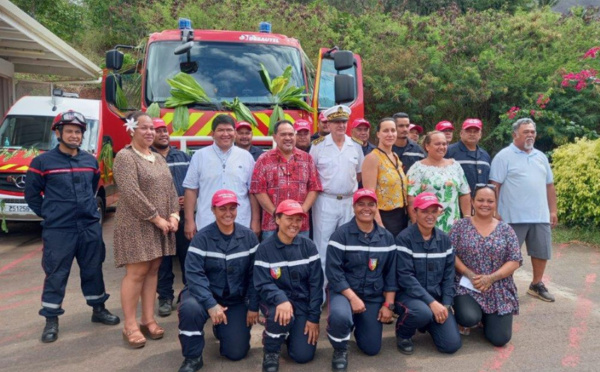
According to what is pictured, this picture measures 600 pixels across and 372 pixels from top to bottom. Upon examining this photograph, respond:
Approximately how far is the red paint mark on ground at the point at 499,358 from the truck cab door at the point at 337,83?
3.30 meters

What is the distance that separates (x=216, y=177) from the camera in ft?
15.3

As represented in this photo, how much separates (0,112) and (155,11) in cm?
614

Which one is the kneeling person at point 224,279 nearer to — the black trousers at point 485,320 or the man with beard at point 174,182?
the man with beard at point 174,182

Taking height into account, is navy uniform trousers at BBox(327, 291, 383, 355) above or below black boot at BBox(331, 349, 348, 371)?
above

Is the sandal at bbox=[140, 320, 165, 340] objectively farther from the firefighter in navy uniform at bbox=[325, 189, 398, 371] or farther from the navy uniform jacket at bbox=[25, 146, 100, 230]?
the firefighter in navy uniform at bbox=[325, 189, 398, 371]

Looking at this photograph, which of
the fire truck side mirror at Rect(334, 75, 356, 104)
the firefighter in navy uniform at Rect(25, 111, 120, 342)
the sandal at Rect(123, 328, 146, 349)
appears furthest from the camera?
the fire truck side mirror at Rect(334, 75, 356, 104)

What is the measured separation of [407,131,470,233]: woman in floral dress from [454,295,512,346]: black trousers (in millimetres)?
710

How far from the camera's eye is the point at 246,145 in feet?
17.5

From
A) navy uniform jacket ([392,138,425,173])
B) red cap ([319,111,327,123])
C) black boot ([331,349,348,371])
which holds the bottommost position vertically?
black boot ([331,349,348,371])

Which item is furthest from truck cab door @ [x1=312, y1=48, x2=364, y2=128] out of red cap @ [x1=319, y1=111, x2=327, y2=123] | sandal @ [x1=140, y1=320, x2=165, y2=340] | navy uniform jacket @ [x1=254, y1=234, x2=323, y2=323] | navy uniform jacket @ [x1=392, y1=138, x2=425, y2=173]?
sandal @ [x1=140, y1=320, x2=165, y2=340]

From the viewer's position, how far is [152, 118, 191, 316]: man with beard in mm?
5055

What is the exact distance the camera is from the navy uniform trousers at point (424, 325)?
4.11m

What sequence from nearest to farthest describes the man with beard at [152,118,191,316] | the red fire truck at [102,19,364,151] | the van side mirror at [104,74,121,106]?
the man with beard at [152,118,191,316] → the red fire truck at [102,19,364,151] → the van side mirror at [104,74,121,106]

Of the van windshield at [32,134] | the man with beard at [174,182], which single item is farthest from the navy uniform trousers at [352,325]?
the van windshield at [32,134]
